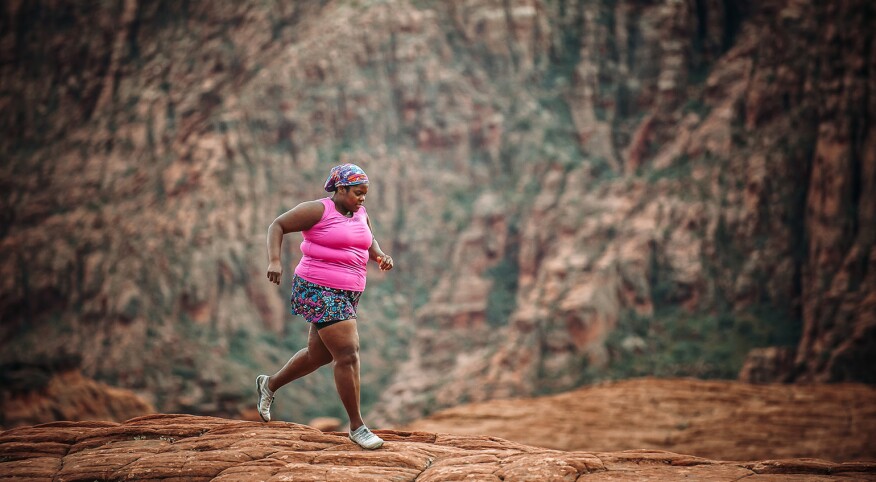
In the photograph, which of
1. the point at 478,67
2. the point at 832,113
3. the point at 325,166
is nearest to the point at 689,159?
the point at 832,113

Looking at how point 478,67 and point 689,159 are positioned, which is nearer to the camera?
point 689,159

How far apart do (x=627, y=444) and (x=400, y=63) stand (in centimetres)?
2078

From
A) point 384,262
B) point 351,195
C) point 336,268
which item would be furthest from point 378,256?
point 351,195

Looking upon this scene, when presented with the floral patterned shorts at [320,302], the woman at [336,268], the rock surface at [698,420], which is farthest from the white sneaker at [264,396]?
the rock surface at [698,420]

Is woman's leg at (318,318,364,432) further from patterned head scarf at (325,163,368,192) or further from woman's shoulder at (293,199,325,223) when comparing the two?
patterned head scarf at (325,163,368,192)

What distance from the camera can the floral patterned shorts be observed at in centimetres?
755

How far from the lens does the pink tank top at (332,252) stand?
7.59 m

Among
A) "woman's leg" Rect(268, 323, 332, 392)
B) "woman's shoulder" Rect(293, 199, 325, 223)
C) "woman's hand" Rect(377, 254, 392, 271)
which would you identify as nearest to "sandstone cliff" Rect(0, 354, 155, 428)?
"woman's leg" Rect(268, 323, 332, 392)

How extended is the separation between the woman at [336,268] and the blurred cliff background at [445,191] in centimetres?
1780

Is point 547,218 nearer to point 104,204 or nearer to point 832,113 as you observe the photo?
point 832,113

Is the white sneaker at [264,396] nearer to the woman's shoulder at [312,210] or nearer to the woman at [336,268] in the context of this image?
the woman at [336,268]

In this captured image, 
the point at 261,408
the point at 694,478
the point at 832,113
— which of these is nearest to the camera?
the point at 694,478

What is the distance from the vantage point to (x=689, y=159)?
32.2 metres

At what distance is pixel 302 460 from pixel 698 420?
53.8 ft
